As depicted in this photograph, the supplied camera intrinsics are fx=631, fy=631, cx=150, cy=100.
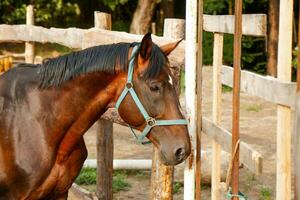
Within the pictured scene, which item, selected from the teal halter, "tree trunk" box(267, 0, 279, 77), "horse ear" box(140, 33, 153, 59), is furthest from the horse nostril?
"tree trunk" box(267, 0, 279, 77)

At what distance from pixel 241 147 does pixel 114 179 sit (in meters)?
3.55

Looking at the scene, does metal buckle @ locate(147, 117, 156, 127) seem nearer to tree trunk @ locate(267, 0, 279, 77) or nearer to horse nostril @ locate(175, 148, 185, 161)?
horse nostril @ locate(175, 148, 185, 161)

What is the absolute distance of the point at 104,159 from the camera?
18.8ft

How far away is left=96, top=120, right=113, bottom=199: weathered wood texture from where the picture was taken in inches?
226

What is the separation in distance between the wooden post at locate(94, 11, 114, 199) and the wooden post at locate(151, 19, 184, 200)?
124 centimetres

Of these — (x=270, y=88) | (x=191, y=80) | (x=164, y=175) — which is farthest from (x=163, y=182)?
(x=270, y=88)

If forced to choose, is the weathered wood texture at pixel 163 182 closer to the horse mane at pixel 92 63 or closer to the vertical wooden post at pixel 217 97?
the vertical wooden post at pixel 217 97

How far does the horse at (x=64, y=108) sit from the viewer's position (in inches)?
140

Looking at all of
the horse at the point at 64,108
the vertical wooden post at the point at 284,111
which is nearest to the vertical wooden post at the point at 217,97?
the horse at the point at 64,108

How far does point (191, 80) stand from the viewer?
398cm

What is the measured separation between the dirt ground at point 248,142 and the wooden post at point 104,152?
66 centimetres

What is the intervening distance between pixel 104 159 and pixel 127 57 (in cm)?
229

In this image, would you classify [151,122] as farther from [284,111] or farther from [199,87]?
[284,111]

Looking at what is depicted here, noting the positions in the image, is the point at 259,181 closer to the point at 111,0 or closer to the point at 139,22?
the point at 139,22
